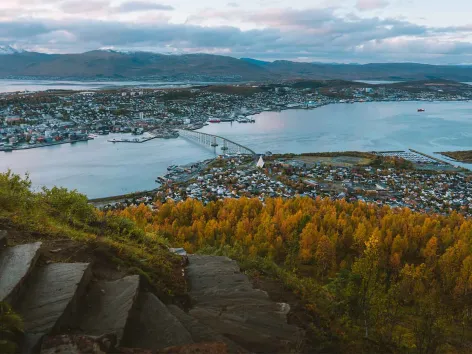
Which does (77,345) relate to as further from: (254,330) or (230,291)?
(230,291)

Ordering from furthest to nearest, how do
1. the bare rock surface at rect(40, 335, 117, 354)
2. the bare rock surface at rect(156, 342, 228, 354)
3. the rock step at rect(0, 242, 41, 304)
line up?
the rock step at rect(0, 242, 41, 304) → the bare rock surface at rect(156, 342, 228, 354) → the bare rock surface at rect(40, 335, 117, 354)

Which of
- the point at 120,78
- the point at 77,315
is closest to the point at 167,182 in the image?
the point at 77,315

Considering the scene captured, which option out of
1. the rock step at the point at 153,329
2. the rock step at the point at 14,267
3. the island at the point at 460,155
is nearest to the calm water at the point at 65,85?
the island at the point at 460,155

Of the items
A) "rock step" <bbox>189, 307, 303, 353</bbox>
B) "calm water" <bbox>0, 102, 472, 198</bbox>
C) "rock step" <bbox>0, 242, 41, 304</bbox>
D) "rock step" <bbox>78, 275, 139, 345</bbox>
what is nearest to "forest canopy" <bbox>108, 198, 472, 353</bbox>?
"rock step" <bbox>189, 307, 303, 353</bbox>

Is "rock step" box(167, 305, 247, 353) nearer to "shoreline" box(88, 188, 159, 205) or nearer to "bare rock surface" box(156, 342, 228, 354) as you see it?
"bare rock surface" box(156, 342, 228, 354)

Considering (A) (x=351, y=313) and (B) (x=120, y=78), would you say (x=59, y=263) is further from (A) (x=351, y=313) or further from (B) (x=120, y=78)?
(B) (x=120, y=78)

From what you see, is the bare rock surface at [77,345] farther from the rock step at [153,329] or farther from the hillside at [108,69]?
the hillside at [108,69]
